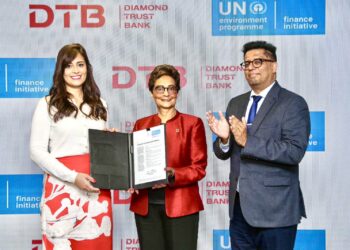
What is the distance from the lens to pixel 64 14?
14.0ft

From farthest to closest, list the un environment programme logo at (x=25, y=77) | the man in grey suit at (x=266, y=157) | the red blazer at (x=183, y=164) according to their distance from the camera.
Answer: the un environment programme logo at (x=25, y=77), the red blazer at (x=183, y=164), the man in grey suit at (x=266, y=157)

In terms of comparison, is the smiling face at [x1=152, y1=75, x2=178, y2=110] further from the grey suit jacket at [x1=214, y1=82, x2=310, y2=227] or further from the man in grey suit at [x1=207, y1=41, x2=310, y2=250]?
the grey suit jacket at [x1=214, y1=82, x2=310, y2=227]

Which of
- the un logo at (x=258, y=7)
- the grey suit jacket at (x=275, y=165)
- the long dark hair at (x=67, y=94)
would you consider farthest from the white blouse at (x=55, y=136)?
the un logo at (x=258, y=7)

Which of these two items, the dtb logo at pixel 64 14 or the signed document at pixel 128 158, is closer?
the signed document at pixel 128 158

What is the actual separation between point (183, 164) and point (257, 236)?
1.81 ft

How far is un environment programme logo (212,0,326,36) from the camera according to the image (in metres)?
4.25

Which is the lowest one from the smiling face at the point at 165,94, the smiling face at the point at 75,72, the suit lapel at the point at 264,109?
the suit lapel at the point at 264,109

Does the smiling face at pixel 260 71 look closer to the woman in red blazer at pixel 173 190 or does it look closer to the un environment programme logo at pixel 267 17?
the woman in red blazer at pixel 173 190

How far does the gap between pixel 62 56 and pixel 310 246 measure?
2362mm

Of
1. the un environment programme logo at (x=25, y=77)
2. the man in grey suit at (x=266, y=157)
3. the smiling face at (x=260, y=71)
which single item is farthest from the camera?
the un environment programme logo at (x=25, y=77)

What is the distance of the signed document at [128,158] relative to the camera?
299 centimetres

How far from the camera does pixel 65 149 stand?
2.99m

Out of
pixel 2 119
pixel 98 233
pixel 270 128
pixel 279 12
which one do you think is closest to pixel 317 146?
pixel 279 12

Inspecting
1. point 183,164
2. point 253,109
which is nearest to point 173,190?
point 183,164
